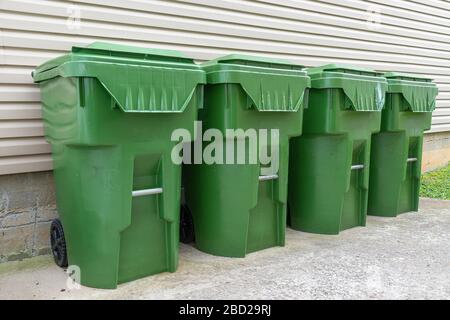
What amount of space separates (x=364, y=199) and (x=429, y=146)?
11.2ft

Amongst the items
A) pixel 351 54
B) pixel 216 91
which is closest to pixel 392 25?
pixel 351 54

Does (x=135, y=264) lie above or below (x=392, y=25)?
below

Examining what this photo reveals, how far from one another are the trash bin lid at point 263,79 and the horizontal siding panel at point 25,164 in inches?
56.3

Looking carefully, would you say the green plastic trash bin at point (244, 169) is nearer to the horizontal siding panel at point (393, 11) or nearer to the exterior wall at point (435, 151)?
the horizontal siding panel at point (393, 11)

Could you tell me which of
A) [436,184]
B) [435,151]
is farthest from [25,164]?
[435,151]

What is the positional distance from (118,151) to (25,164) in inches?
42.1

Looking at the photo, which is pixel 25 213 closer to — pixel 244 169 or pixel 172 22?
pixel 244 169

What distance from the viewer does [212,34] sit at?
167 inches

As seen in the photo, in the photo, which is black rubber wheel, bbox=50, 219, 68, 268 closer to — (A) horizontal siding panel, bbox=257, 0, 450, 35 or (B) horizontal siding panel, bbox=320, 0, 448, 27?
(A) horizontal siding panel, bbox=257, 0, 450, 35

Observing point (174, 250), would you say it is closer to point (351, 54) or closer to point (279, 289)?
point (279, 289)

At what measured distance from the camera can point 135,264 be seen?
2.89m

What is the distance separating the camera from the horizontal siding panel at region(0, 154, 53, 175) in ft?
10.5

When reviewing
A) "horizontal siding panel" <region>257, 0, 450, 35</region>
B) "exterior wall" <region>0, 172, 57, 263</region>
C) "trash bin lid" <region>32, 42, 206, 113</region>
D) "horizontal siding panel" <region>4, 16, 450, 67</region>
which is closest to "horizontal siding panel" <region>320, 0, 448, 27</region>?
"horizontal siding panel" <region>257, 0, 450, 35</region>

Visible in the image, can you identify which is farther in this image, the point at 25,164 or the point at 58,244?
the point at 25,164
